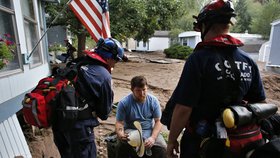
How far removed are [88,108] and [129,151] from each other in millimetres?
1057

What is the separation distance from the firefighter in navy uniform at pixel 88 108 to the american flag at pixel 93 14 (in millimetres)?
1788

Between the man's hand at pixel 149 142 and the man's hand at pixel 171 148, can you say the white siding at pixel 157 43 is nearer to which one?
the man's hand at pixel 149 142

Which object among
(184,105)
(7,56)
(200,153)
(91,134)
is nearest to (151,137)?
(91,134)

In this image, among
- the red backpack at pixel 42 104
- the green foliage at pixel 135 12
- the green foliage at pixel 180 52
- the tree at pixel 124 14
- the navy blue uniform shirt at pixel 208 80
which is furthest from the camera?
the green foliage at pixel 180 52

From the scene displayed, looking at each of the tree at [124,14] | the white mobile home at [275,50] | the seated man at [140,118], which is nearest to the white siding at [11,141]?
the seated man at [140,118]

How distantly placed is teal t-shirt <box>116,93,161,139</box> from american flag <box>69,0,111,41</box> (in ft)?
4.93

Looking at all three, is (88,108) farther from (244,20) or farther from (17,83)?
(244,20)

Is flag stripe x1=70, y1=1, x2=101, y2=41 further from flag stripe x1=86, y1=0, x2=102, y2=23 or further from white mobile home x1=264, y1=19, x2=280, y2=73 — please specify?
white mobile home x1=264, y1=19, x2=280, y2=73

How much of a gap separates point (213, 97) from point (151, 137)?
4.68ft

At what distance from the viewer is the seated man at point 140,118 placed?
284cm

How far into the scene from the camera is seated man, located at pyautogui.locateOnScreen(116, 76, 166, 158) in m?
2.84

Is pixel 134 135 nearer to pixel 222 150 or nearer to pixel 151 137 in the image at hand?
pixel 151 137

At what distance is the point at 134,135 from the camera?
2.74 meters

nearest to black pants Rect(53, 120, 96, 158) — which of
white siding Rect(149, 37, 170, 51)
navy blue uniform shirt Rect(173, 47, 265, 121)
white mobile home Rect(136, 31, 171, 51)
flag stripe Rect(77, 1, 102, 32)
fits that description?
navy blue uniform shirt Rect(173, 47, 265, 121)
